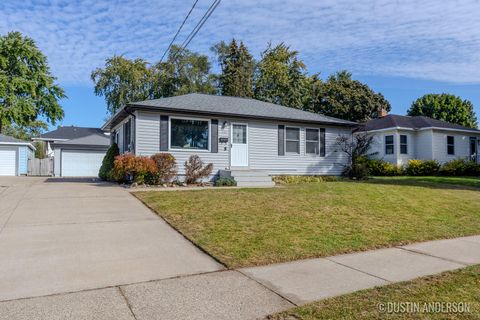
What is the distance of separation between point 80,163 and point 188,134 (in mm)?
15269

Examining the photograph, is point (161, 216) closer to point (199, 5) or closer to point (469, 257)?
point (469, 257)

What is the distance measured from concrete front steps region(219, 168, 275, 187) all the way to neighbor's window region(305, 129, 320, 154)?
3.59 meters

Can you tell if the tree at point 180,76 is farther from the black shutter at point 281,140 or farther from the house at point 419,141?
the black shutter at point 281,140

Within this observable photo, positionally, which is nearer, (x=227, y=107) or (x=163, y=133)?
(x=163, y=133)

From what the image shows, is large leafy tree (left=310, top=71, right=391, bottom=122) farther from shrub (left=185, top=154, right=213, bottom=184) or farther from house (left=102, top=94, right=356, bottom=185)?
shrub (left=185, top=154, right=213, bottom=184)

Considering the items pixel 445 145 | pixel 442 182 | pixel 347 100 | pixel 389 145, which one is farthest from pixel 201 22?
pixel 347 100

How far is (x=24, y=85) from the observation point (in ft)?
104

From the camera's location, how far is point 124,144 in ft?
54.5

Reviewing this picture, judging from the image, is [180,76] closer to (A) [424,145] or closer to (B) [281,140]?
(B) [281,140]

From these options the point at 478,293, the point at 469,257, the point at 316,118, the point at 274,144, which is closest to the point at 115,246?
the point at 478,293

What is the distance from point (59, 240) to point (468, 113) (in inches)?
1913

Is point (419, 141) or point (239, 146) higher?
point (419, 141)

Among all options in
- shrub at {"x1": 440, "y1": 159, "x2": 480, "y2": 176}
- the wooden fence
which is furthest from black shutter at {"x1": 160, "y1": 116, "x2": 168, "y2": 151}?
the wooden fence

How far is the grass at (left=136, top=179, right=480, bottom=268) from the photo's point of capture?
5.34m
